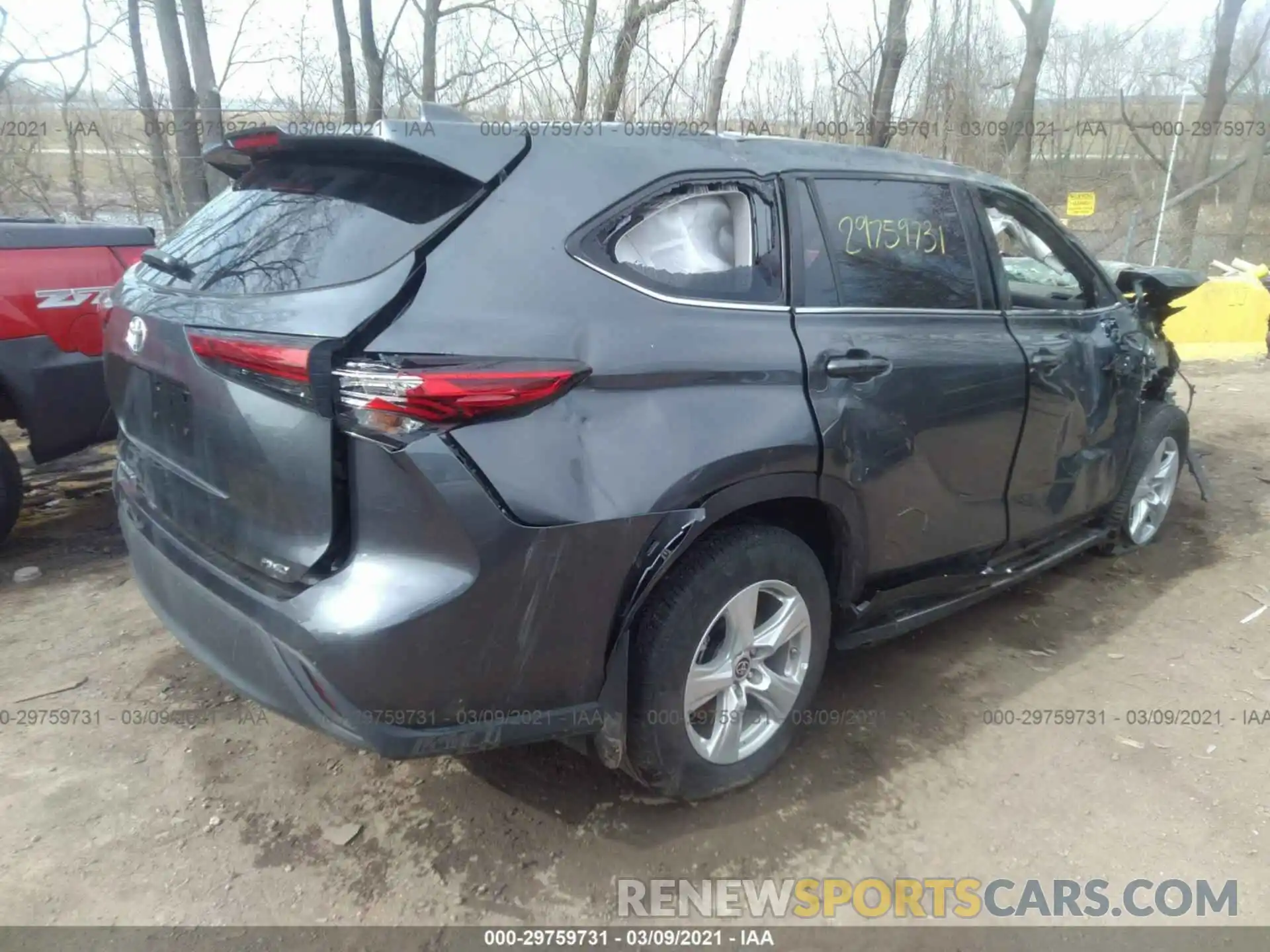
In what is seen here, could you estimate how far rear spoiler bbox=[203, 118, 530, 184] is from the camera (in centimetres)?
219

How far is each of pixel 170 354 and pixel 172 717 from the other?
1.41m

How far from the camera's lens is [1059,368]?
352cm

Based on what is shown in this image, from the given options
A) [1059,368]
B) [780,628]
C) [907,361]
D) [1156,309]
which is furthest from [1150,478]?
[780,628]

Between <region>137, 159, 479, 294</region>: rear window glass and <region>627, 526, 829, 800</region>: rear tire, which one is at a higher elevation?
<region>137, 159, 479, 294</region>: rear window glass

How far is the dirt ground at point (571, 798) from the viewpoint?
239 cm

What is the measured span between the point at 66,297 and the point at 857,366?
140 inches

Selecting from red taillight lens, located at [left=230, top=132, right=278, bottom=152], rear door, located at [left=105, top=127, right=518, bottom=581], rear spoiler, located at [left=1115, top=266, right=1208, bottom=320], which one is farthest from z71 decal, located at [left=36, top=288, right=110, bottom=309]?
rear spoiler, located at [left=1115, top=266, right=1208, bottom=320]

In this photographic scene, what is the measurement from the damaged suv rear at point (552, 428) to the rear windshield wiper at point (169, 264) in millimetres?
19

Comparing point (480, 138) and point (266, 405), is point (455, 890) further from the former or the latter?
point (480, 138)

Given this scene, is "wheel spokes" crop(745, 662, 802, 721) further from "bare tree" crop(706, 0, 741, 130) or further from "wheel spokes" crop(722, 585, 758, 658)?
"bare tree" crop(706, 0, 741, 130)

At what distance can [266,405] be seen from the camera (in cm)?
207

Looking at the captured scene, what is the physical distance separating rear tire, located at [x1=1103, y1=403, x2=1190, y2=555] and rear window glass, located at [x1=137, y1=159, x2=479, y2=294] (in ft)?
11.9

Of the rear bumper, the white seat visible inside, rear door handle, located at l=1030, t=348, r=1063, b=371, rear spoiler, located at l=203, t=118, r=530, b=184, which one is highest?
rear spoiler, located at l=203, t=118, r=530, b=184

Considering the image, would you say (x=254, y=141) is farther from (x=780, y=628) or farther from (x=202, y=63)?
(x=202, y=63)
